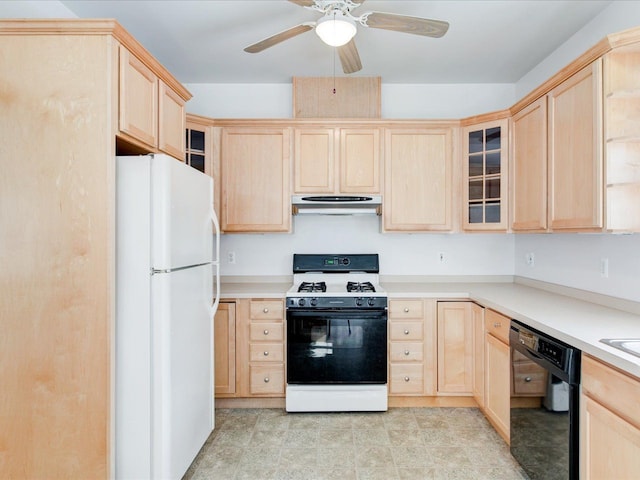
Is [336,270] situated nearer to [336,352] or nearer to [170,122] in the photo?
[336,352]

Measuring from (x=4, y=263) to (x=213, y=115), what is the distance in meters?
2.23

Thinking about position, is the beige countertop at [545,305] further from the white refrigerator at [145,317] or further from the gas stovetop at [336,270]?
the white refrigerator at [145,317]

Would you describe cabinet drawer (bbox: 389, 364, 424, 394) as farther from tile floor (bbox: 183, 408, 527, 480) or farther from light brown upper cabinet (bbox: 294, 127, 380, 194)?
light brown upper cabinet (bbox: 294, 127, 380, 194)

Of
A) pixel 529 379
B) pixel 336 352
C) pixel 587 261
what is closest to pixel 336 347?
pixel 336 352

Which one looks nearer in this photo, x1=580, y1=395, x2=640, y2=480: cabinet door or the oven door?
x1=580, y1=395, x2=640, y2=480: cabinet door

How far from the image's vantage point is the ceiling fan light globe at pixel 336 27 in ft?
5.68

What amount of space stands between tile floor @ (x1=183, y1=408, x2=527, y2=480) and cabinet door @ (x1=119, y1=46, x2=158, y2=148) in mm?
1913

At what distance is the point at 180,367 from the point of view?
1.79 meters

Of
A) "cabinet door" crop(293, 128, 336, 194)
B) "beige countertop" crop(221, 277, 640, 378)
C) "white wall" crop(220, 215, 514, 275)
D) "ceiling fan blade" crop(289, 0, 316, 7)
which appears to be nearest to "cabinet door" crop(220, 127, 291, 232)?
"cabinet door" crop(293, 128, 336, 194)

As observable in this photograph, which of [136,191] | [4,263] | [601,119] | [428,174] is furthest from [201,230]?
[601,119]

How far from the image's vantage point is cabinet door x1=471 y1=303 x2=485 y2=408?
2578 millimetres

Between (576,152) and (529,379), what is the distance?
1.24 m

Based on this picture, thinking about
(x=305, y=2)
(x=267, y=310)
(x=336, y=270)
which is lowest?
(x=267, y=310)

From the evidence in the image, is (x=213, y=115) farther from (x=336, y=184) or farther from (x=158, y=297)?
(x=158, y=297)
